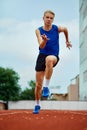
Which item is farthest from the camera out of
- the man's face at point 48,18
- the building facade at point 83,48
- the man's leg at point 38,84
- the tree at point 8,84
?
the building facade at point 83,48

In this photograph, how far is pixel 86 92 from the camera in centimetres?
5300

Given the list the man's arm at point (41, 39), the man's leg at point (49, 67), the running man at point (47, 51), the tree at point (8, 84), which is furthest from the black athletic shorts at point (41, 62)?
the tree at point (8, 84)

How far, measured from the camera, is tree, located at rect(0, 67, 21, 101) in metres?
51.8

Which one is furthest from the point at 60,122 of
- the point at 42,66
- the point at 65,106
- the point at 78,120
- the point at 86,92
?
the point at 86,92

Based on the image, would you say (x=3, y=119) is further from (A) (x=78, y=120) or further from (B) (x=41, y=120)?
(A) (x=78, y=120)

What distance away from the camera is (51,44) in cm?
935

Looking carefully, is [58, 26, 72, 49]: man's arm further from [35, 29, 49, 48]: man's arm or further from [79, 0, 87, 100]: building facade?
[79, 0, 87, 100]: building facade

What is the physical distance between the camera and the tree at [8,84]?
170 feet

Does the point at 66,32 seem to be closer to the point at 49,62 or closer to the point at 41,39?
the point at 41,39

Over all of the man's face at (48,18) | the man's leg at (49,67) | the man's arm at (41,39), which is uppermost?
the man's face at (48,18)

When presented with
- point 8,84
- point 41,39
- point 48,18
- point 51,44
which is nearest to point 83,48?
point 8,84

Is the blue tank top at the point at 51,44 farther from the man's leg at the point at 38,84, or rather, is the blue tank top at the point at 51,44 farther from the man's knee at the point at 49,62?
the man's leg at the point at 38,84

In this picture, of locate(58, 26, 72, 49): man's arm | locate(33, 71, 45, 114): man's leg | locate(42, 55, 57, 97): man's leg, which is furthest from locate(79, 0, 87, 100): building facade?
locate(42, 55, 57, 97): man's leg

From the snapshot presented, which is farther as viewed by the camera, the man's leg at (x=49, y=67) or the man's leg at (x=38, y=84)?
the man's leg at (x=38, y=84)
